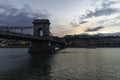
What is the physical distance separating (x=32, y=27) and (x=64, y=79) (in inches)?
2969

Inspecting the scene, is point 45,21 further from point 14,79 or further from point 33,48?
point 14,79

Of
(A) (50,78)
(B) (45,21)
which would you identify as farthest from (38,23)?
(A) (50,78)

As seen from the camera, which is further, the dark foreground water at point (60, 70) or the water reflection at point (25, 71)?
the dark foreground water at point (60, 70)

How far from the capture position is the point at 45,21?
3812 inches

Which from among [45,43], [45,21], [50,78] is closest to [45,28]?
[45,21]

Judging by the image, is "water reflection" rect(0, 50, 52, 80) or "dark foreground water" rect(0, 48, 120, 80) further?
"dark foreground water" rect(0, 48, 120, 80)

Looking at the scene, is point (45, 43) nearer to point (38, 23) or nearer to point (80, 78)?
point (38, 23)

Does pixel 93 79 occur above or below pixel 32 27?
below

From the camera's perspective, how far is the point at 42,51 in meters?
85.7

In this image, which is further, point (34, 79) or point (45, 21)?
point (45, 21)

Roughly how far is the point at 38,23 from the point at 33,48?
50.7 ft

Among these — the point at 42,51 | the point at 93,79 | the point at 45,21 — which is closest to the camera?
the point at 93,79

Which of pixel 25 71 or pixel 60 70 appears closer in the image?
pixel 25 71

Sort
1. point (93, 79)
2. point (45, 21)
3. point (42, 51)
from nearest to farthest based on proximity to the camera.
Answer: point (93, 79)
point (42, 51)
point (45, 21)
